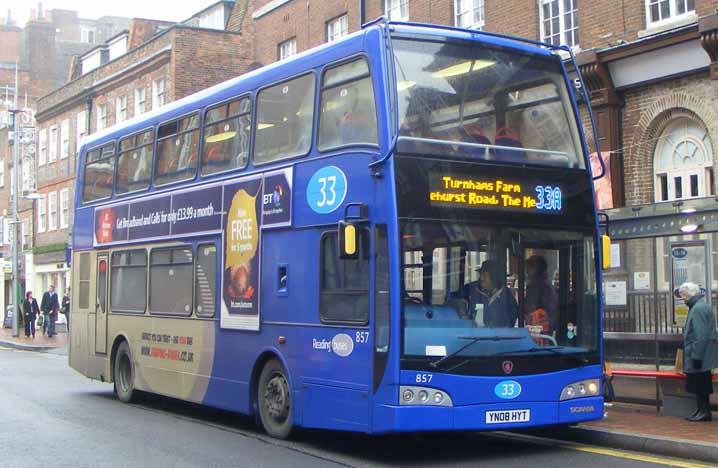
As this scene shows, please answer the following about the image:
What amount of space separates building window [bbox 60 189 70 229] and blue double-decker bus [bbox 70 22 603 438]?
115 ft

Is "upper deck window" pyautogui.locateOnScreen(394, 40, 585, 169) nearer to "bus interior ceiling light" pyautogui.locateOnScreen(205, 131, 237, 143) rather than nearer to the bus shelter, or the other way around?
the bus shelter

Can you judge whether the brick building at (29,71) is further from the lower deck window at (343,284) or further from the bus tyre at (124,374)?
the lower deck window at (343,284)

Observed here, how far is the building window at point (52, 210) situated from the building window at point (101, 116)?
648 centimetres

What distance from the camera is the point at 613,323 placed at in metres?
14.1

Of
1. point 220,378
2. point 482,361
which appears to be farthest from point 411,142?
point 220,378

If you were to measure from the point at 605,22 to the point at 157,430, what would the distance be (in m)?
11.2

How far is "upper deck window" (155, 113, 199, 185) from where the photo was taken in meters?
13.5

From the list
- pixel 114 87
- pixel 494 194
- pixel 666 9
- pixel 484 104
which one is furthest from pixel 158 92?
pixel 494 194

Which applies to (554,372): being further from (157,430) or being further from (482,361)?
(157,430)

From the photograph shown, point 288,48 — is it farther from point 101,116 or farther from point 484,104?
point 484,104

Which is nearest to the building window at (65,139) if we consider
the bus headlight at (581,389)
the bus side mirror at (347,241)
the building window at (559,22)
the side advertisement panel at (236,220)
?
the building window at (559,22)

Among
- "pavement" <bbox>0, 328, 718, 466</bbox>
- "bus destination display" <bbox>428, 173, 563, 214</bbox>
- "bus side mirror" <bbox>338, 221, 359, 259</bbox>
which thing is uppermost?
"bus destination display" <bbox>428, 173, 563, 214</bbox>

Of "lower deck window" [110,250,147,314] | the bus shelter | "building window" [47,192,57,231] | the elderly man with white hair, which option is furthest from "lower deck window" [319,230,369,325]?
"building window" [47,192,57,231]

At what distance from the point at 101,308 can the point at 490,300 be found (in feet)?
28.0
